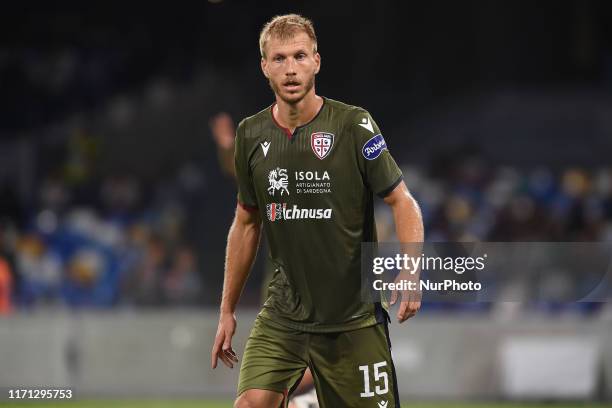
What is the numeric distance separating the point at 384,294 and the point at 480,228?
11.3 metres

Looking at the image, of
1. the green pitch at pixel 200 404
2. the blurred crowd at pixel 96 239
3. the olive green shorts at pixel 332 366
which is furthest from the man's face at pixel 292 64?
the blurred crowd at pixel 96 239

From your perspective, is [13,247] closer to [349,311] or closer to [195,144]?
[195,144]

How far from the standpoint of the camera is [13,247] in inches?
623

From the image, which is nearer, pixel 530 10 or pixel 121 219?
pixel 121 219

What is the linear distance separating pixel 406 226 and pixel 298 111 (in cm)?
66

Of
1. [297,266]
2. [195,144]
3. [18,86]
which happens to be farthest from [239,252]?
[18,86]

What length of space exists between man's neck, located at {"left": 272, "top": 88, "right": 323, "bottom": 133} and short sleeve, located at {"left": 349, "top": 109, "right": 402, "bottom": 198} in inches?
6.8

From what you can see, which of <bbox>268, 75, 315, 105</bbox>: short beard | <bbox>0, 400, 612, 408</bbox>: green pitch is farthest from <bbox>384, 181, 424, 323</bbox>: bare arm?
<bbox>0, 400, 612, 408</bbox>: green pitch

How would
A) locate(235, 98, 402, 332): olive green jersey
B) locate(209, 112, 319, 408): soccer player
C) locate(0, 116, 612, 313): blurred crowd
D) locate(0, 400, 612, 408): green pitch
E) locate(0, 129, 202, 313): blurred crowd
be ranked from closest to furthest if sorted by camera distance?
locate(235, 98, 402, 332): olive green jersey
locate(209, 112, 319, 408): soccer player
locate(0, 400, 612, 408): green pitch
locate(0, 129, 202, 313): blurred crowd
locate(0, 116, 612, 313): blurred crowd

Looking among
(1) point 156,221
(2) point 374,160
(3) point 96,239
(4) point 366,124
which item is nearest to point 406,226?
(2) point 374,160

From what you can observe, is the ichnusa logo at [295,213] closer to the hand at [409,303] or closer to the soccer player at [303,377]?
the soccer player at [303,377]

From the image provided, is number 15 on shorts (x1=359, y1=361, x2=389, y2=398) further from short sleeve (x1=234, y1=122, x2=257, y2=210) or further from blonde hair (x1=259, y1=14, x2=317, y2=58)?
blonde hair (x1=259, y1=14, x2=317, y2=58)

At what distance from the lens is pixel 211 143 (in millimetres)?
18906

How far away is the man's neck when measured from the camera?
4473 mm
